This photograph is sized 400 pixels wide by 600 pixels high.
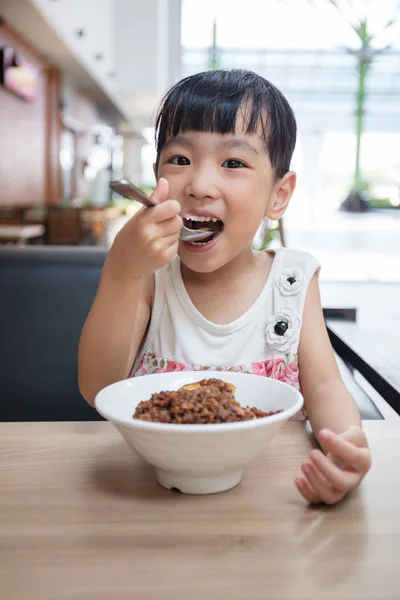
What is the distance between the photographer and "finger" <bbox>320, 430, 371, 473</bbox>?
589mm

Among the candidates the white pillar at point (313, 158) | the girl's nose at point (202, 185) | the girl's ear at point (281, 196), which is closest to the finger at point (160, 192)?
the girl's nose at point (202, 185)

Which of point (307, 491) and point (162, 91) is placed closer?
point (307, 491)

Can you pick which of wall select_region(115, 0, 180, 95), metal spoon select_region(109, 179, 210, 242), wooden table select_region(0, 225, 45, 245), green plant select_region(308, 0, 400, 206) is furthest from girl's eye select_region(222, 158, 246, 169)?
wall select_region(115, 0, 180, 95)

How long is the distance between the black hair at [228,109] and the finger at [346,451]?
1.67 ft

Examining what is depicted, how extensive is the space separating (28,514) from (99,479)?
0.09 meters

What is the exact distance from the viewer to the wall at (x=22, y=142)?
630 cm

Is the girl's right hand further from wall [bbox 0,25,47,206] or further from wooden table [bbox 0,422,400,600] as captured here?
wall [bbox 0,25,47,206]

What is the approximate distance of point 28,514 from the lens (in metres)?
0.55

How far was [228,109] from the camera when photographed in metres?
0.94

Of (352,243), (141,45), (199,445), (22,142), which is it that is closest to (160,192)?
(199,445)

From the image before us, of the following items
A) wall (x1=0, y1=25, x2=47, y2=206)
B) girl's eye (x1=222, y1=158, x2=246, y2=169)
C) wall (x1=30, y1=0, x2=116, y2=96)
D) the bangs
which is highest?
wall (x1=30, y1=0, x2=116, y2=96)

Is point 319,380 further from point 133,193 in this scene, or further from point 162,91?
point 162,91

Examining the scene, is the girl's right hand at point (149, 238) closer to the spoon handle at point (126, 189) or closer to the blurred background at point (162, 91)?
the spoon handle at point (126, 189)

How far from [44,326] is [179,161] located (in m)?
0.78
